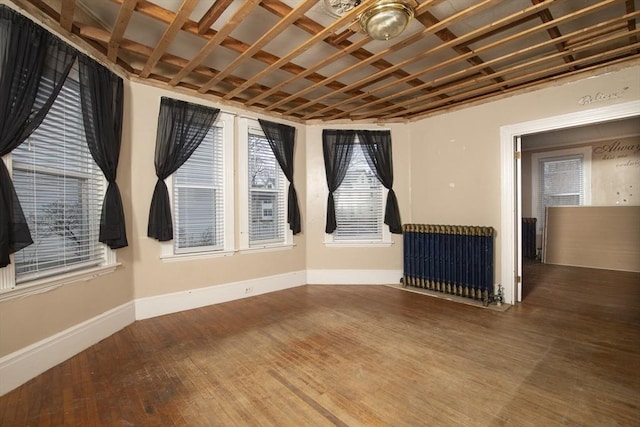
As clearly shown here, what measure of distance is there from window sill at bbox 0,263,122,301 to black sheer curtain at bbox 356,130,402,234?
12.5ft

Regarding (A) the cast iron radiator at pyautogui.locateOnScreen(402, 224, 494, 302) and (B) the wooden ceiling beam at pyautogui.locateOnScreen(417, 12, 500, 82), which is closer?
(B) the wooden ceiling beam at pyautogui.locateOnScreen(417, 12, 500, 82)

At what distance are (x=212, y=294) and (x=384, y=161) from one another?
132 inches

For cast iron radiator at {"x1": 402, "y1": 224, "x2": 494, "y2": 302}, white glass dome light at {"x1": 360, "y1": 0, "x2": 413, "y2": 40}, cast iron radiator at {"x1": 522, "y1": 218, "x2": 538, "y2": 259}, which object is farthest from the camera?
cast iron radiator at {"x1": 522, "y1": 218, "x2": 538, "y2": 259}

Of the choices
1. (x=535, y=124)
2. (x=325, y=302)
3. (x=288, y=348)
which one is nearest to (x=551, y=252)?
(x=535, y=124)

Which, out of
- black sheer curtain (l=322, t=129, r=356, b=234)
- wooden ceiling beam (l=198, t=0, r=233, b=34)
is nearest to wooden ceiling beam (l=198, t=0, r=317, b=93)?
wooden ceiling beam (l=198, t=0, r=233, b=34)

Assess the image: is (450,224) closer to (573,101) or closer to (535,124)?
(535,124)

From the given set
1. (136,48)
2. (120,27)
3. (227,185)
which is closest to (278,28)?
(120,27)

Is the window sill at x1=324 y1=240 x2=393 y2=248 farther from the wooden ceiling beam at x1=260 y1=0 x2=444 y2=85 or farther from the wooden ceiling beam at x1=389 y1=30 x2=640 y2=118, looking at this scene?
the wooden ceiling beam at x1=260 y1=0 x2=444 y2=85

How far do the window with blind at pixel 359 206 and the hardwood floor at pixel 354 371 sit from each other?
1503mm

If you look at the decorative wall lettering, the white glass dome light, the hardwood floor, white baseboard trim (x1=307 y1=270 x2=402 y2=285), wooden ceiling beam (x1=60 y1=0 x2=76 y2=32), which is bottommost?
the hardwood floor

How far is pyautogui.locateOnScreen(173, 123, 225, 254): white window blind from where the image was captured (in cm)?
355

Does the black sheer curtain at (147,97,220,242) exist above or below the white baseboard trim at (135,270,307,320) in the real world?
above

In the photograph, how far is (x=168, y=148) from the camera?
132 inches

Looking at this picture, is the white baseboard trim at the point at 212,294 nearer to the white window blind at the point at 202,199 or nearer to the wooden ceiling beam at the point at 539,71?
the white window blind at the point at 202,199
